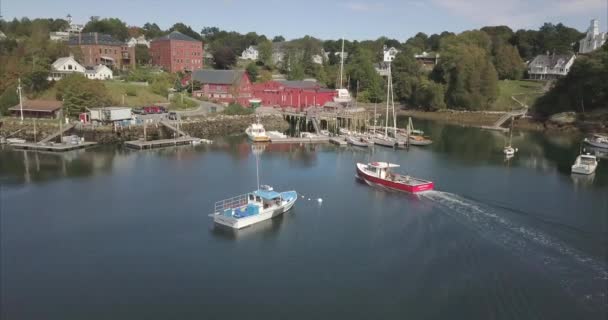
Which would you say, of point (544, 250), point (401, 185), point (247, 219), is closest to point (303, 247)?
point (247, 219)

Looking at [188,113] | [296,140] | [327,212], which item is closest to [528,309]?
[327,212]

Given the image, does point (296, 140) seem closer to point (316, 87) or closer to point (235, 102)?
point (235, 102)

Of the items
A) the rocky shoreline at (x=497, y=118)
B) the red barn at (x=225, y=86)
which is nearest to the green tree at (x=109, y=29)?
the red barn at (x=225, y=86)

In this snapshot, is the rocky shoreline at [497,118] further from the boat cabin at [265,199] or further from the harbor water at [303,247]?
the boat cabin at [265,199]

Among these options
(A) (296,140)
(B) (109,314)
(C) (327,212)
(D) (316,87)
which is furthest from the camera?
(D) (316,87)

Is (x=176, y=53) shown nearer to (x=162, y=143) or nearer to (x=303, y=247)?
(x=162, y=143)
